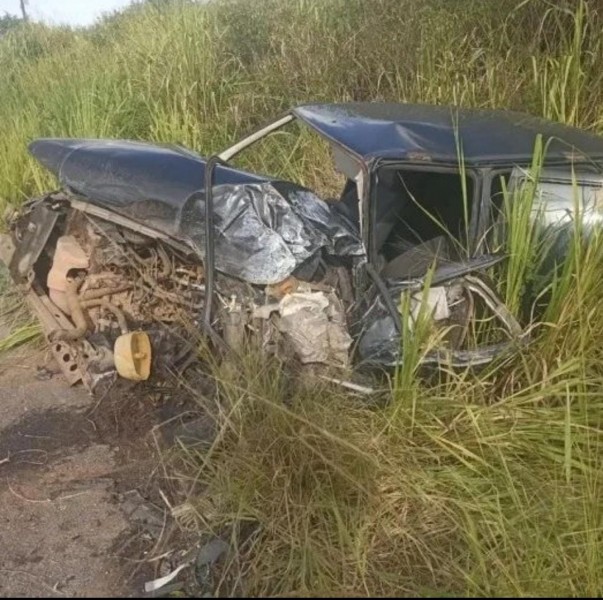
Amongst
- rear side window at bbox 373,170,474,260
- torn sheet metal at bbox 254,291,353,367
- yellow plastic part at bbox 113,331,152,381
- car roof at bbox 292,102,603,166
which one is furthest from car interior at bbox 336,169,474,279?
yellow plastic part at bbox 113,331,152,381

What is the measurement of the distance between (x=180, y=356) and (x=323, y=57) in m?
3.90

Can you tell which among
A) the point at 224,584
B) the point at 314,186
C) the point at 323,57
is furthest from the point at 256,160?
the point at 224,584

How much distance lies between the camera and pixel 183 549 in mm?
2482

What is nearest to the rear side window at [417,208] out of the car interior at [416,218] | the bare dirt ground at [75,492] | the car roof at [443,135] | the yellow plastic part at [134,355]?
the car interior at [416,218]

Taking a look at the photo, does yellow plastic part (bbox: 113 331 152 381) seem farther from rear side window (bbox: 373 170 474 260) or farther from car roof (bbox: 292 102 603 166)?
car roof (bbox: 292 102 603 166)

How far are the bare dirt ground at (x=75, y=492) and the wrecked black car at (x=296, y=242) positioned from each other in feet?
0.69

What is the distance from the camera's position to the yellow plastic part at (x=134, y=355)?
327 cm

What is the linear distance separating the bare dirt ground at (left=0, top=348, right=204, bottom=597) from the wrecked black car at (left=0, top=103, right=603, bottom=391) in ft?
0.69

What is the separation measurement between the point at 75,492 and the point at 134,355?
653 mm

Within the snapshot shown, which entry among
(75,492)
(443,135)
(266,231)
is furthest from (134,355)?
(443,135)

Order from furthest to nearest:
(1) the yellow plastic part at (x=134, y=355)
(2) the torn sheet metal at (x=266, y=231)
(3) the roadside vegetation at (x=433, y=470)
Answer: (1) the yellow plastic part at (x=134, y=355) < (2) the torn sheet metal at (x=266, y=231) < (3) the roadside vegetation at (x=433, y=470)

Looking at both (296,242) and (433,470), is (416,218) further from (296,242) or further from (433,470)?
(433,470)

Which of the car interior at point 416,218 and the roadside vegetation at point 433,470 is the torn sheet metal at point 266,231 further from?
the roadside vegetation at point 433,470

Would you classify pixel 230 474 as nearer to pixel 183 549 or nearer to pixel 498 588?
pixel 183 549
